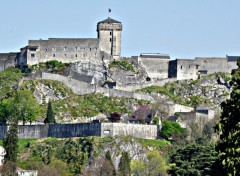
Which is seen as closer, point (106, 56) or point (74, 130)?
point (74, 130)

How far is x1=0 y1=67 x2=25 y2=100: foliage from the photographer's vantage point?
109 meters

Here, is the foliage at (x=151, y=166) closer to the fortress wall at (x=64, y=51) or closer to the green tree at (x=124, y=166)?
the green tree at (x=124, y=166)

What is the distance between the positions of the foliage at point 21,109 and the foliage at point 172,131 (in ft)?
43.9

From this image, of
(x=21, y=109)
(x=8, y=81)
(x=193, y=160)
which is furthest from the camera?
(x=8, y=81)

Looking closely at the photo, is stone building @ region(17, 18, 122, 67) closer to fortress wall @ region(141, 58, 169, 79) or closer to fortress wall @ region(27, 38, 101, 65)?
fortress wall @ region(27, 38, 101, 65)

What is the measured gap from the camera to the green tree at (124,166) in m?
84.4

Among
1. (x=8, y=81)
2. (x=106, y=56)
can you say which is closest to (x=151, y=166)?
(x=8, y=81)

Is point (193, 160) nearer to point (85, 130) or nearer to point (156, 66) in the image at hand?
point (85, 130)

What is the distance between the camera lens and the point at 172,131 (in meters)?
99.6

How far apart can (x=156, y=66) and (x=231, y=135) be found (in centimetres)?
7692

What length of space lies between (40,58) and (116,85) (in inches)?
388

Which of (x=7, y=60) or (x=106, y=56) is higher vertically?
(x=106, y=56)

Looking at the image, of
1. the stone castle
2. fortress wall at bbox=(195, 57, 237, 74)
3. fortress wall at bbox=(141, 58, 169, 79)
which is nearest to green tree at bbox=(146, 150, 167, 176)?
the stone castle

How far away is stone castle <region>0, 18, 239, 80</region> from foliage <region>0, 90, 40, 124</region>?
13178mm
